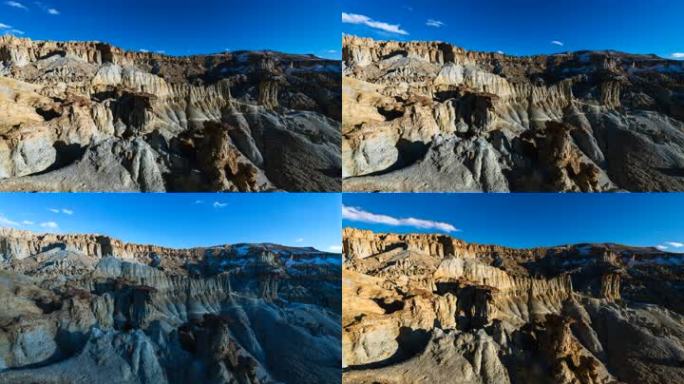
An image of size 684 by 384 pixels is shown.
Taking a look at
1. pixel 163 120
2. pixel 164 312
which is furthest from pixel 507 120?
pixel 164 312

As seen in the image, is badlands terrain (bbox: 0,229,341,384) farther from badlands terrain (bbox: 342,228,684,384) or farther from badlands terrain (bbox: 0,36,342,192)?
badlands terrain (bbox: 0,36,342,192)

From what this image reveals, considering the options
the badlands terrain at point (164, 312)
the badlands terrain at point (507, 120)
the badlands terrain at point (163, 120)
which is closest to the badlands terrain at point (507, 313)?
the badlands terrain at point (164, 312)

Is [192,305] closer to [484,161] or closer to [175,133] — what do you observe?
[175,133]

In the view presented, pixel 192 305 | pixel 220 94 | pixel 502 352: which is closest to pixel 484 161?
pixel 502 352

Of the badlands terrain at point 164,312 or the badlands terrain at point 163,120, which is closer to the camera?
the badlands terrain at point 163,120

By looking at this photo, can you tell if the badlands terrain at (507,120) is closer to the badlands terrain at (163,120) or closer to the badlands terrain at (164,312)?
the badlands terrain at (163,120)

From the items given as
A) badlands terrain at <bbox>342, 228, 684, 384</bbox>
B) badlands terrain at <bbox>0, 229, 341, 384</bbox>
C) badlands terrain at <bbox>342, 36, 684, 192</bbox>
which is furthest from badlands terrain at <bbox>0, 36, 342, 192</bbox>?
badlands terrain at <bbox>342, 228, 684, 384</bbox>
